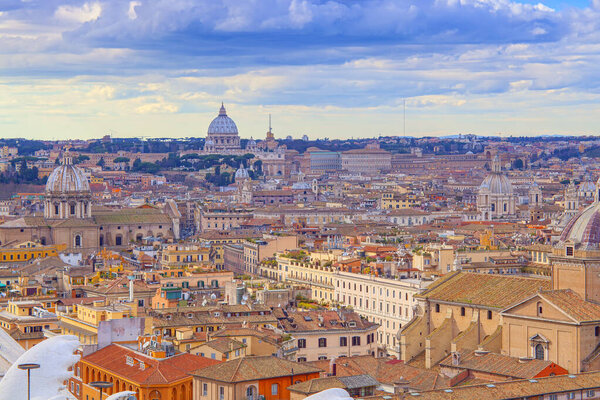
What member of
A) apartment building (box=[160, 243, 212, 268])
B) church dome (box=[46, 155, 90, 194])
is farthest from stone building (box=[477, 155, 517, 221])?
apartment building (box=[160, 243, 212, 268])

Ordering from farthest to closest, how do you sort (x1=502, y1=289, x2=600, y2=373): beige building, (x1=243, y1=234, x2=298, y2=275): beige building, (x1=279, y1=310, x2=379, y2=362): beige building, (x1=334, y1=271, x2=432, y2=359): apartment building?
(x1=243, y1=234, x2=298, y2=275): beige building < (x1=334, y1=271, x2=432, y2=359): apartment building < (x1=279, y1=310, x2=379, y2=362): beige building < (x1=502, y1=289, x2=600, y2=373): beige building

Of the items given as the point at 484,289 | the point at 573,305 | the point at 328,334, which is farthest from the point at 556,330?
the point at 328,334

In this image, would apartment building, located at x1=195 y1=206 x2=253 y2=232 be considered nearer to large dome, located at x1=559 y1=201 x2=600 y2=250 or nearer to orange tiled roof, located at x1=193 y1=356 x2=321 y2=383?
Result: large dome, located at x1=559 y1=201 x2=600 y2=250

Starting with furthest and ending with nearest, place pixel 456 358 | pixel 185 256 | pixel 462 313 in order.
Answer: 1. pixel 185 256
2. pixel 462 313
3. pixel 456 358

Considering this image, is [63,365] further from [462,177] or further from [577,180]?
[462,177]

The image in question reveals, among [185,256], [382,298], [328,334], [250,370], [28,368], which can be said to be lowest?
[185,256]

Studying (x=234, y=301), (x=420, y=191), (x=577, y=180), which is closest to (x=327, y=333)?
(x=234, y=301)

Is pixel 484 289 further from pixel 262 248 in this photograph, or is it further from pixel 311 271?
pixel 262 248
